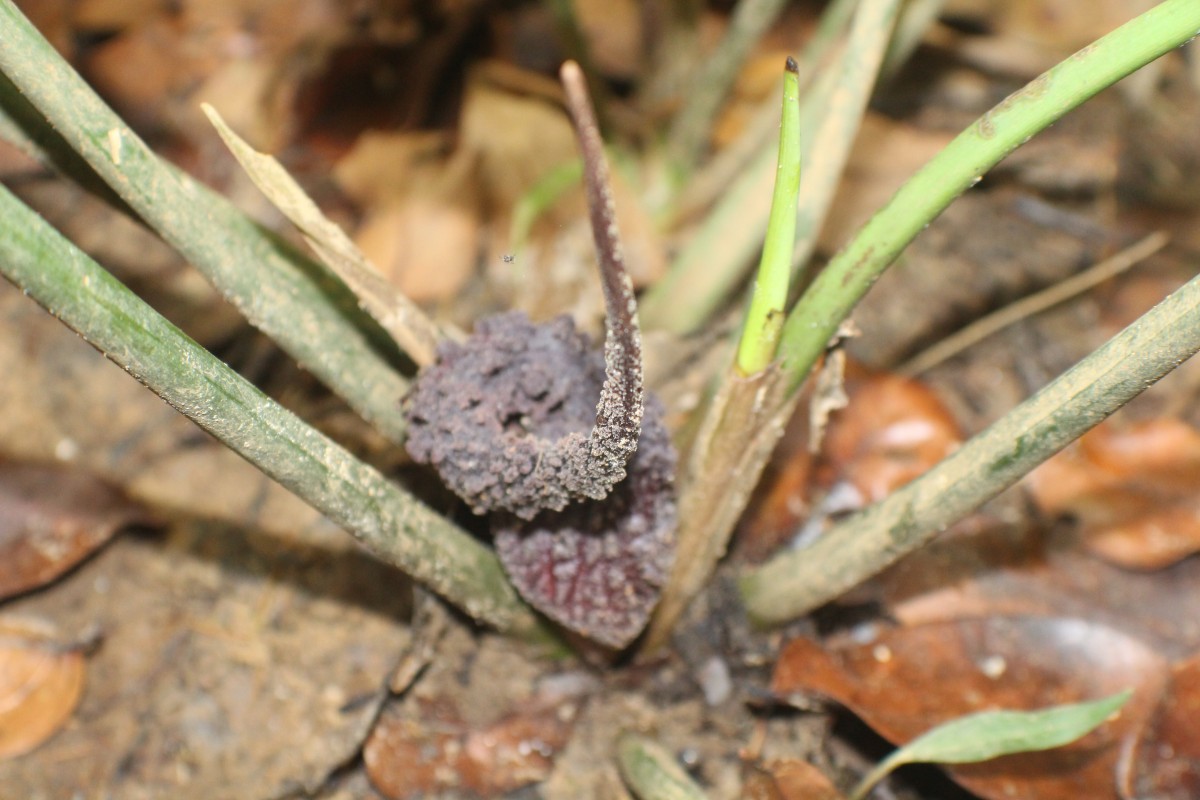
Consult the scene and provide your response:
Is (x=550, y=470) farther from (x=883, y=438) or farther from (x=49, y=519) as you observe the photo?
(x=49, y=519)

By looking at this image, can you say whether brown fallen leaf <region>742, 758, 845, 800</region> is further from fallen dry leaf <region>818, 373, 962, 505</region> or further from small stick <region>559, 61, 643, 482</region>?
small stick <region>559, 61, 643, 482</region>

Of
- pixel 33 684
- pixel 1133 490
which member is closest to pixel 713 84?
pixel 1133 490

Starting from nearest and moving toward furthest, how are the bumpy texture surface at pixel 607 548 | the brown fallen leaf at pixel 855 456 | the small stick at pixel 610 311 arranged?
the small stick at pixel 610 311 → the bumpy texture surface at pixel 607 548 → the brown fallen leaf at pixel 855 456

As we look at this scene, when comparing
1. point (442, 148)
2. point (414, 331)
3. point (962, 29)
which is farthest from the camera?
point (962, 29)

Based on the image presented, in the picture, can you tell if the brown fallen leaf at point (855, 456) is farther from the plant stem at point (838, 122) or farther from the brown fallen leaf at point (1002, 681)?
the plant stem at point (838, 122)

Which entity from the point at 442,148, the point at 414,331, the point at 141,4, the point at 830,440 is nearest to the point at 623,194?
the point at 442,148

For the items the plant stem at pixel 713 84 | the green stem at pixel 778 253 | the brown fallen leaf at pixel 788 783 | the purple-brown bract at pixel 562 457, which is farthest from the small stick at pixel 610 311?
the plant stem at pixel 713 84

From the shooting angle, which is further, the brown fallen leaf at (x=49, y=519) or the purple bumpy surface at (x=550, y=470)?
the brown fallen leaf at (x=49, y=519)

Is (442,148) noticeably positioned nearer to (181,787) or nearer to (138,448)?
(138,448)
